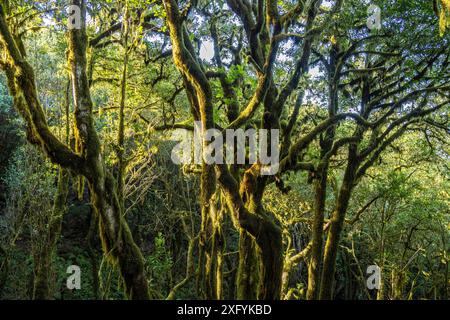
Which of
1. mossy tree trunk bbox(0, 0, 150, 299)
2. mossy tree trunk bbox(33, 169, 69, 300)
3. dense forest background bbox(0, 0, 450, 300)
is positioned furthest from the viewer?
mossy tree trunk bbox(33, 169, 69, 300)

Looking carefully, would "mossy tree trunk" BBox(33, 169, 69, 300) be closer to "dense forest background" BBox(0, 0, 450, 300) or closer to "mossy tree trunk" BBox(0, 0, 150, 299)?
"dense forest background" BBox(0, 0, 450, 300)

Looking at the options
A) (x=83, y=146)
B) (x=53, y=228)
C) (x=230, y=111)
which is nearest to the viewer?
(x=83, y=146)

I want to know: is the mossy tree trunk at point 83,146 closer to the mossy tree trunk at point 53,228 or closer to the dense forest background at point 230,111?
the dense forest background at point 230,111

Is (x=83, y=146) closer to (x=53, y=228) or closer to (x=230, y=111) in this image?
(x=230, y=111)

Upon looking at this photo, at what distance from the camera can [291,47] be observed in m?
8.86

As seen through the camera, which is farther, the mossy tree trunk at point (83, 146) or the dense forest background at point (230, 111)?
the dense forest background at point (230, 111)

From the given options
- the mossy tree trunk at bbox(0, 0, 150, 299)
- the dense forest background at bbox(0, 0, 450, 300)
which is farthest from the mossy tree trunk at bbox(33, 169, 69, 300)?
the mossy tree trunk at bbox(0, 0, 150, 299)

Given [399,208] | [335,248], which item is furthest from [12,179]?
[399,208]

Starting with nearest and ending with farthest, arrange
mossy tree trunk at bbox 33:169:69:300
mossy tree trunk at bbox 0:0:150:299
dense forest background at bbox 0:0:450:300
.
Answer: mossy tree trunk at bbox 0:0:150:299 < dense forest background at bbox 0:0:450:300 < mossy tree trunk at bbox 33:169:69:300

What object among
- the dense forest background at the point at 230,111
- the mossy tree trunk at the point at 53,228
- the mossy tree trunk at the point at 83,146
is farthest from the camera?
the mossy tree trunk at the point at 53,228

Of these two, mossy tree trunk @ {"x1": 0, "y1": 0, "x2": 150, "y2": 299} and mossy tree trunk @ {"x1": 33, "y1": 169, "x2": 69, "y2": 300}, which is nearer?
mossy tree trunk @ {"x1": 0, "y1": 0, "x2": 150, "y2": 299}

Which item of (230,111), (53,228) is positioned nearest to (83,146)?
(230,111)

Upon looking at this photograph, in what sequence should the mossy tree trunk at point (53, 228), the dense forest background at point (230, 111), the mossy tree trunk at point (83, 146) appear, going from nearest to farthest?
1. the mossy tree trunk at point (83, 146)
2. the dense forest background at point (230, 111)
3. the mossy tree trunk at point (53, 228)

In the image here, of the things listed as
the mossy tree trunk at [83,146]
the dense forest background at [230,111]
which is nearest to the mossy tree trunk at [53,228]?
the dense forest background at [230,111]
